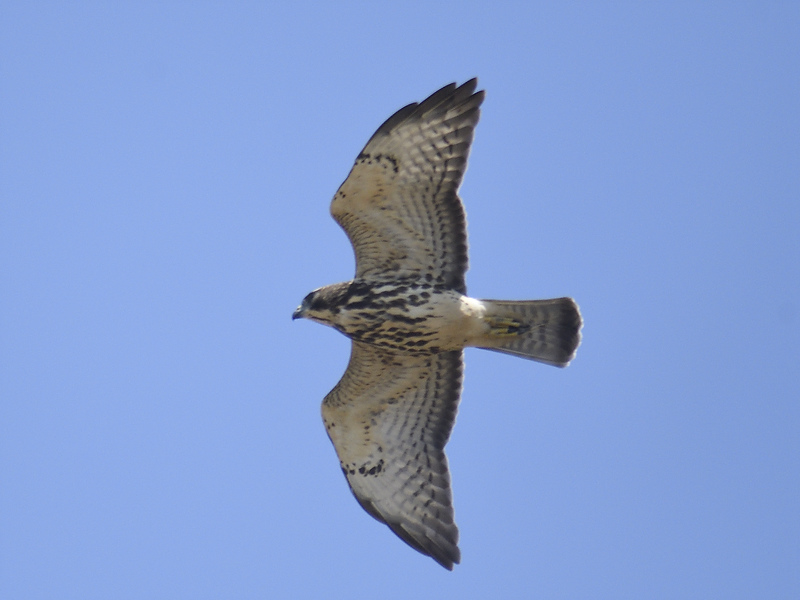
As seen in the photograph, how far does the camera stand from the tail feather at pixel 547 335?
9648mm

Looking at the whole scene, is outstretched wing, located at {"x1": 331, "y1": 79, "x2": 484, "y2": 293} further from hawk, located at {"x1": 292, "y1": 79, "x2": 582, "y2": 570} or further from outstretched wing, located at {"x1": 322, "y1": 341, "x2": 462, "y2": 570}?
outstretched wing, located at {"x1": 322, "y1": 341, "x2": 462, "y2": 570}

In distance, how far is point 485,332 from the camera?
31.2ft

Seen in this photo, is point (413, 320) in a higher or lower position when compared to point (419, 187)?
lower

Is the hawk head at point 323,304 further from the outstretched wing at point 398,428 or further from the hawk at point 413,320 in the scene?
the outstretched wing at point 398,428

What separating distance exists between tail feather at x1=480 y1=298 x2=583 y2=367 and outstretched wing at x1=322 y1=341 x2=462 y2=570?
1.72 feet

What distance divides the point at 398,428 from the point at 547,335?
1549mm

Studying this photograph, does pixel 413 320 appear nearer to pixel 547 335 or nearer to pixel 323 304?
pixel 323 304

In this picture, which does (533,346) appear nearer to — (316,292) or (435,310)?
(435,310)

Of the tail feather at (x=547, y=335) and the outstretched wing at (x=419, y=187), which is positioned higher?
the outstretched wing at (x=419, y=187)

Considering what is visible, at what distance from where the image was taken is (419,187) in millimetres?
9266

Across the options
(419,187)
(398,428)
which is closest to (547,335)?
(398,428)

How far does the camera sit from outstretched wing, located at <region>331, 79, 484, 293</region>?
9172mm

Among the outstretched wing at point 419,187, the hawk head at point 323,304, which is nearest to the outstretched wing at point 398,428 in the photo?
the hawk head at point 323,304

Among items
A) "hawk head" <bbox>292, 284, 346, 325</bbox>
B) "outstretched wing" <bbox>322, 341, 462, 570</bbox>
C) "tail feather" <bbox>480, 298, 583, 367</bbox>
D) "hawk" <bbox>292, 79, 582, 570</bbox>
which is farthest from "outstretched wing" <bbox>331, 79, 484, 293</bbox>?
"outstretched wing" <bbox>322, 341, 462, 570</bbox>
